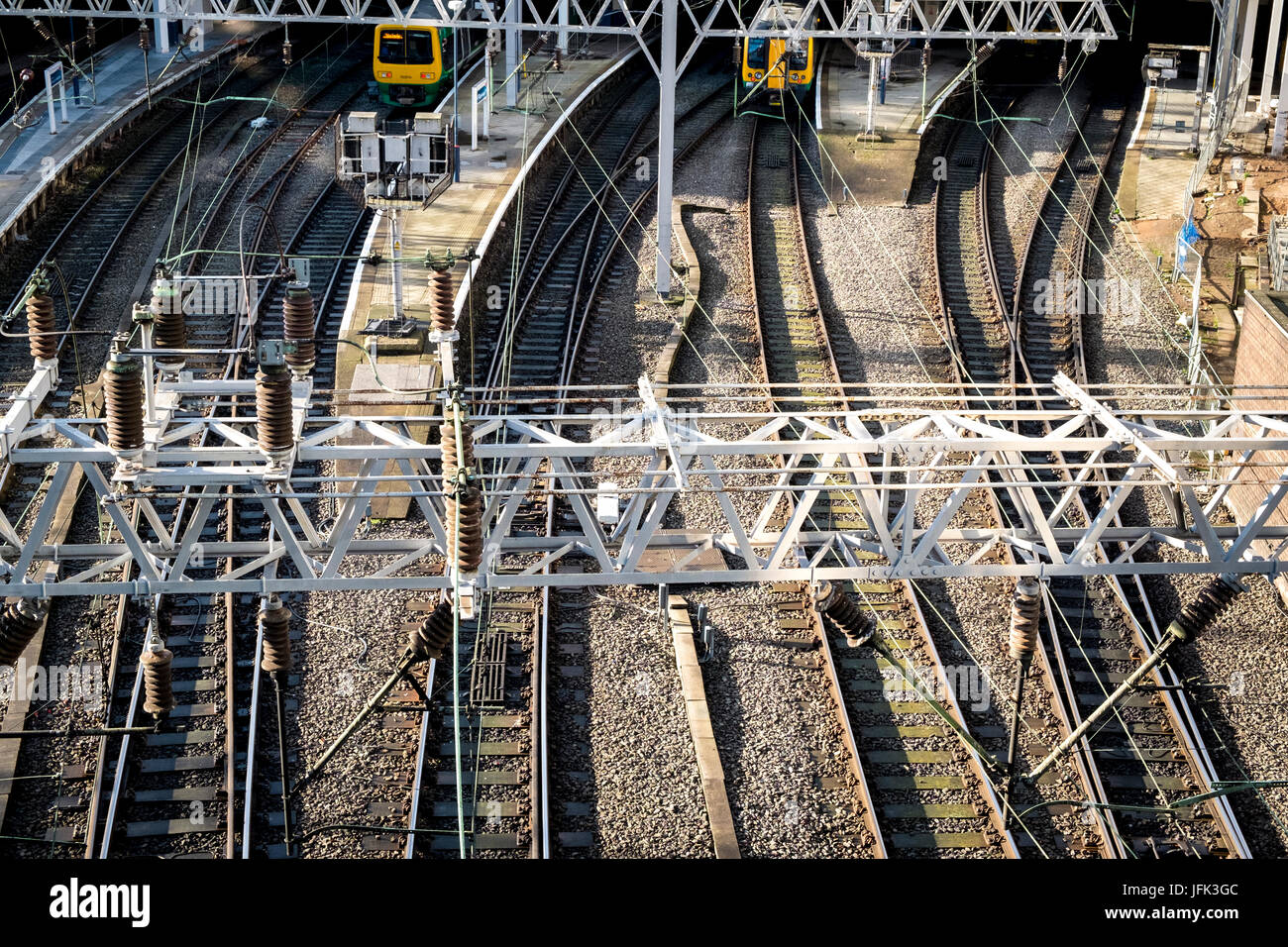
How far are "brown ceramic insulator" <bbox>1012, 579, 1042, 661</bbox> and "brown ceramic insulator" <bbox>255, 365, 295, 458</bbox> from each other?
5.03 meters

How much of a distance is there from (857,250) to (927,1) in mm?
19226

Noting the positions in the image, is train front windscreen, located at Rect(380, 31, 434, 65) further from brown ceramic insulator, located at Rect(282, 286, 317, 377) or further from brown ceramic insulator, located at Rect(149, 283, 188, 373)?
brown ceramic insulator, located at Rect(282, 286, 317, 377)

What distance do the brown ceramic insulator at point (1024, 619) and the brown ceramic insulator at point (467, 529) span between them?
386 cm

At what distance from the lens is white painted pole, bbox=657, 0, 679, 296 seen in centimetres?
1986

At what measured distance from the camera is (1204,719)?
1348 centimetres

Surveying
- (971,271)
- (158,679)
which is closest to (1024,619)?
(158,679)

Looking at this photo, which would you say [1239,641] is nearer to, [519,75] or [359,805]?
[359,805]

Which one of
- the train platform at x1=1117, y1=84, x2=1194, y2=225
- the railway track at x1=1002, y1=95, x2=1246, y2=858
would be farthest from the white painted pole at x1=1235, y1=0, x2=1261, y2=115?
the railway track at x1=1002, y1=95, x2=1246, y2=858

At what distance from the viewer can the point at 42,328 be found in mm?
11281

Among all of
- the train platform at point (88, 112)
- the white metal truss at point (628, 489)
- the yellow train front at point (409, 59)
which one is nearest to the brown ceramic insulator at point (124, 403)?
the white metal truss at point (628, 489)

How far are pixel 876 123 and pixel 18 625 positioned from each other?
2350cm

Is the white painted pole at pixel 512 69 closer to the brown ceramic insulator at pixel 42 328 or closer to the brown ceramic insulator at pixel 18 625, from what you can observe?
the brown ceramic insulator at pixel 42 328
